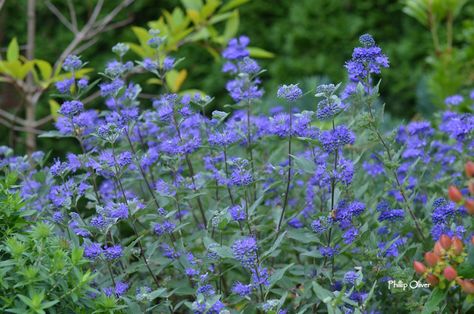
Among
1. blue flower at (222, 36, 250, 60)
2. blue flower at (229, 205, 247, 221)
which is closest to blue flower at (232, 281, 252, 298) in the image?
blue flower at (229, 205, 247, 221)

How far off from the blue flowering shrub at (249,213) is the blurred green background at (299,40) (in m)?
3.20

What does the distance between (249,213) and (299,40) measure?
4127mm

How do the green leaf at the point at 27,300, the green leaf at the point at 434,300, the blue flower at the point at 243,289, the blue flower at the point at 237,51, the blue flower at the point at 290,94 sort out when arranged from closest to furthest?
the green leaf at the point at 27,300 → the green leaf at the point at 434,300 → the blue flower at the point at 243,289 → the blue flower at the point at 290,94 → the blue flower at the point at 237,51

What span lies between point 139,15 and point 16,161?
12.7 feet

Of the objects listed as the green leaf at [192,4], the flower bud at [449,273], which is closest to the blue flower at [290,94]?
the flower bud at [449,273]

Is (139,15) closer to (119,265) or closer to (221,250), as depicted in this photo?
(119,265)

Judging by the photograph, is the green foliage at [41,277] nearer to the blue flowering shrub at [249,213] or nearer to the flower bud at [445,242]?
the blue flowering shrub at [249,213]

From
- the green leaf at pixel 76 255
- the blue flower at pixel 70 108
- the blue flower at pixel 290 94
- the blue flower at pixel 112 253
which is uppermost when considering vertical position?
the blue flower at pixel 290 94

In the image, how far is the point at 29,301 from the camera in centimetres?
188

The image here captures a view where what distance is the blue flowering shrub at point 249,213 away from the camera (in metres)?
2.22

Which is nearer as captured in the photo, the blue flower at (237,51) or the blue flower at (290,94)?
the blue flower at (290,94)

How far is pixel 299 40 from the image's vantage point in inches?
248

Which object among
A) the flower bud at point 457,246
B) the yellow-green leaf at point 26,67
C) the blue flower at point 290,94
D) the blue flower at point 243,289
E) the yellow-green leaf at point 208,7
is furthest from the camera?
the yellow-green leaf at point 208,7

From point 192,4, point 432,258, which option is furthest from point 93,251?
point 192,4
